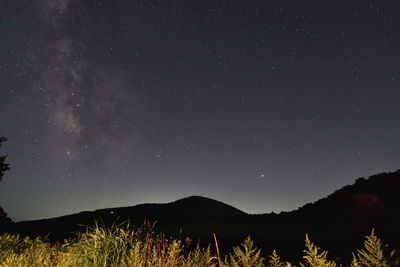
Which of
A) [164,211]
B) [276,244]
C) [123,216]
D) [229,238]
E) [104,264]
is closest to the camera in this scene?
[104,264]

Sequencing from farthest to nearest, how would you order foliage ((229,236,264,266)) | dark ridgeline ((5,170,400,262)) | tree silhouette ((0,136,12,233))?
dark ridgeline ((5,170,400,262)), tree silhouette ((0,136,12,233)), foliage ((229,236,264,266))

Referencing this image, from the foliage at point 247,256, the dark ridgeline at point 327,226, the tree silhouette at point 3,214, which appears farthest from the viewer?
the dark ridgeline at point 327,226

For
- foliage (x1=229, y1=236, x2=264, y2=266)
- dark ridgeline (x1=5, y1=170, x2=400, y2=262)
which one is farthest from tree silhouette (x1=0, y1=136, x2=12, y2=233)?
foliage (x1=229, y1=236, x2=264, y2=266)

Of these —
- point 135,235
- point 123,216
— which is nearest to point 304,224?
point 135,235

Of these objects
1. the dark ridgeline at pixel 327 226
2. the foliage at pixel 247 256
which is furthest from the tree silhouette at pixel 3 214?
the foliage at pixel 247 256

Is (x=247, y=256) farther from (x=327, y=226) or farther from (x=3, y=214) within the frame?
(x=327, y=226)

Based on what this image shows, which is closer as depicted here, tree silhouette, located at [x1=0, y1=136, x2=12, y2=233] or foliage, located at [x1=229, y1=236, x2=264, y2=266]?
foliage, located at [x1=229, y1=236, x2=264, y2=266]

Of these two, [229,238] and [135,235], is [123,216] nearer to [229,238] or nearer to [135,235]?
[229,238]

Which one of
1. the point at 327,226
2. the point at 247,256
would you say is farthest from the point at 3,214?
the point at 327,226

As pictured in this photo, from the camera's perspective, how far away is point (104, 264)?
5.19m

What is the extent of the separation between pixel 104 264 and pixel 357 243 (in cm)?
2383

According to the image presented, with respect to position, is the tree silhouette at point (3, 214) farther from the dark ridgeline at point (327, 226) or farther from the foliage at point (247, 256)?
the foliage at point (247, 256)

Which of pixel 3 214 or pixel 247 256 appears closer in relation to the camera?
pixel 247 256

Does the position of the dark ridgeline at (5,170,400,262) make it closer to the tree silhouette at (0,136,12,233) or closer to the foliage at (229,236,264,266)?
the tree silhouette at (0,136,12,233)
